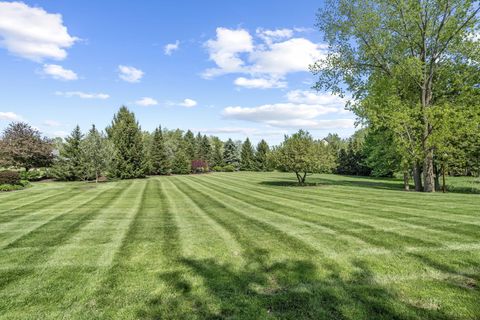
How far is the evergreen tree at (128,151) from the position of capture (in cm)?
3816

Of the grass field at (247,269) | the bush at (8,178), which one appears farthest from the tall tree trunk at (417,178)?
the bush at (8,178)

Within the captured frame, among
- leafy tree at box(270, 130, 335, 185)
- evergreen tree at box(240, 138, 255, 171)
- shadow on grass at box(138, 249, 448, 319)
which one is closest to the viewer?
shadow on grass at box(138, 249, 448, 319)

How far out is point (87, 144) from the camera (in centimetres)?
2920

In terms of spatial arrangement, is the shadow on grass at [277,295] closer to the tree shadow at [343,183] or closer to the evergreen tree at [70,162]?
the tree shadow at [343,183]

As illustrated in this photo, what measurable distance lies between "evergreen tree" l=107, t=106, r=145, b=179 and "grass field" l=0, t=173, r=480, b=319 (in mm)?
30886

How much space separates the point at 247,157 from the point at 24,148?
144 ft

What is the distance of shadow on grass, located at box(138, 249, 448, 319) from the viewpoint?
363 centimetres

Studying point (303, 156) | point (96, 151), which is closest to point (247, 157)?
point (96, 151)

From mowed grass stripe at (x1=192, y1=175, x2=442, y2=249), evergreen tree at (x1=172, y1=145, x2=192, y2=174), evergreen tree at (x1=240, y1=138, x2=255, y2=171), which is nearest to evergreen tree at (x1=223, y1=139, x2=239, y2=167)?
evergreen tree at (x1=240, y1=138, x2=255, y2=171)

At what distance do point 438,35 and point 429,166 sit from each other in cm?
865

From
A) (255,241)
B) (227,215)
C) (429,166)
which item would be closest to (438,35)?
(429,166)

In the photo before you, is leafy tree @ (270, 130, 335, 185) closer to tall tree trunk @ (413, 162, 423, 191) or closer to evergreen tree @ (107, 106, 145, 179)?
tall tree trunk @ (413, 162, 423, 191)

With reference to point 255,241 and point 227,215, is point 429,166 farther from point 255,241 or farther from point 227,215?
point 255,241

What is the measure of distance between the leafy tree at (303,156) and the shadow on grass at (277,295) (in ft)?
62.7
